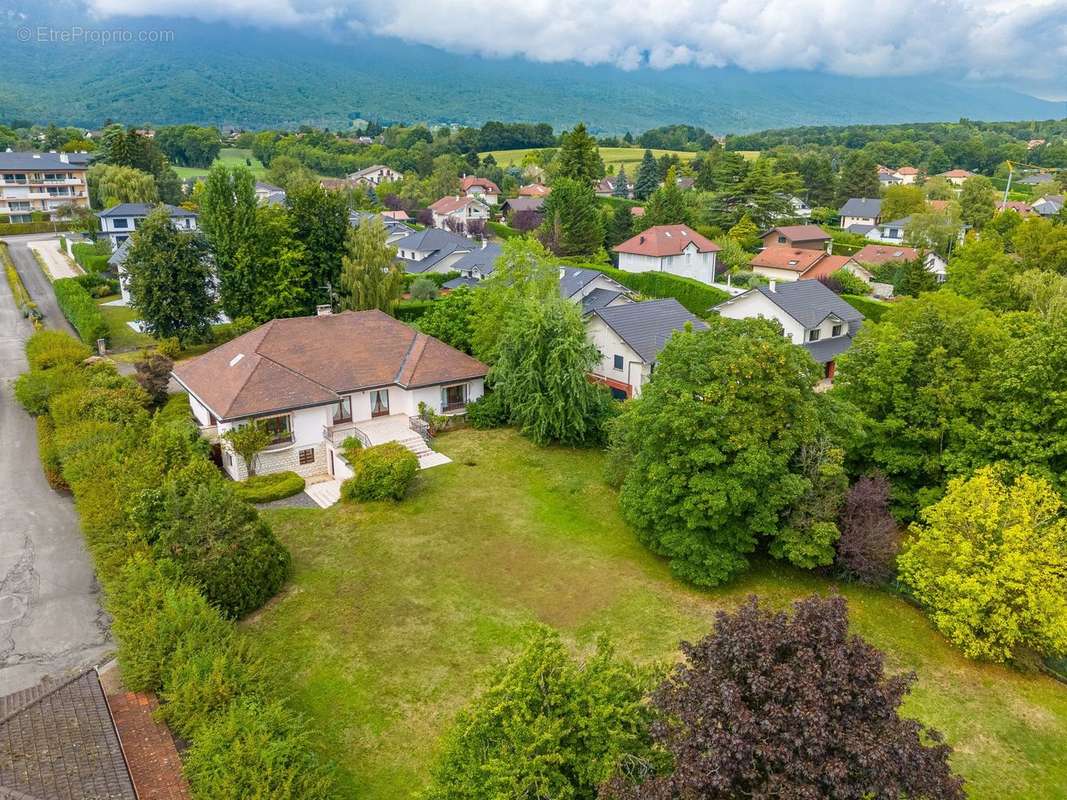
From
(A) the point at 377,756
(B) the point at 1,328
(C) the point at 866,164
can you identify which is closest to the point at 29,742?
(A) the point at 377,756

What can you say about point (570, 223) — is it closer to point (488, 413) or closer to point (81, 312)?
point (488, 413)

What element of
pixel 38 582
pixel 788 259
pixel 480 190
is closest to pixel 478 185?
pixel 480 190

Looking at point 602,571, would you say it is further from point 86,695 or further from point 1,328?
point 1,328

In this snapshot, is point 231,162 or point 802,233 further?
point 231,162

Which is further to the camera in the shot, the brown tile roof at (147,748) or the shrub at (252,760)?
the brown tile roof at (147,748)

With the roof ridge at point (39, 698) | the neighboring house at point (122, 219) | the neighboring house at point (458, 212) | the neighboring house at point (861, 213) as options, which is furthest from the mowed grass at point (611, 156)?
the roof ridge at point (39, 698)

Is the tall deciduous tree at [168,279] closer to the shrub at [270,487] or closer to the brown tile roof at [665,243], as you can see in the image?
the shrub at [270,487]
